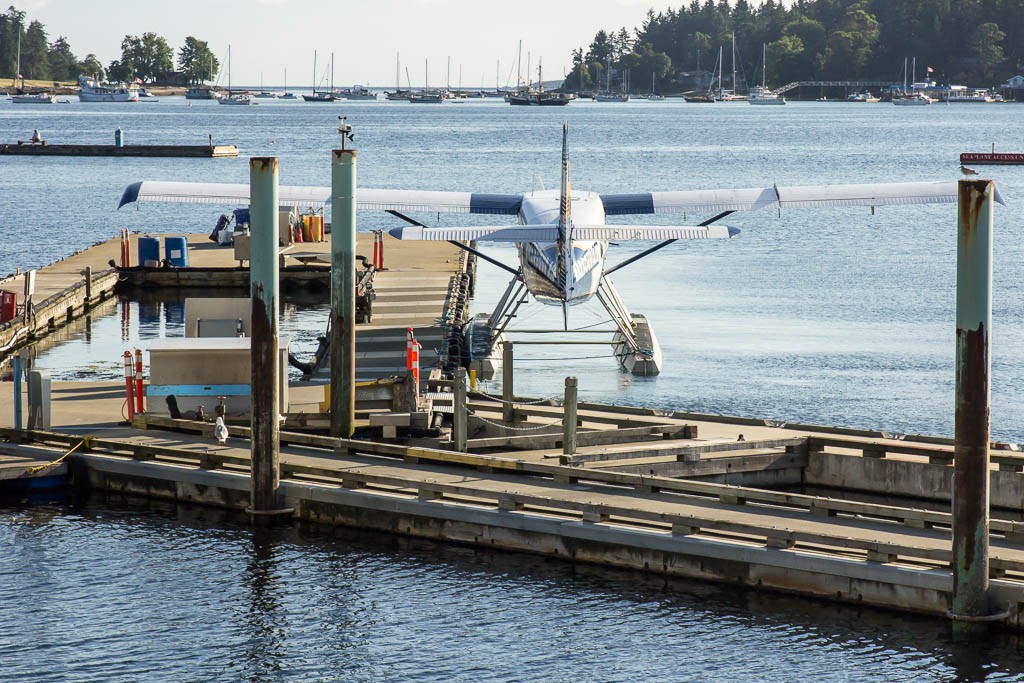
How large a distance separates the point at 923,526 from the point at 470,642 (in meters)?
6.41

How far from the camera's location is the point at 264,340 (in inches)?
845

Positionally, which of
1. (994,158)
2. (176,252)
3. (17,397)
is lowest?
(17,397)

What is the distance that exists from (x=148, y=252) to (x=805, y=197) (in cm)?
2418

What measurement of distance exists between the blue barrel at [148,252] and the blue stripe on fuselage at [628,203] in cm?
1800

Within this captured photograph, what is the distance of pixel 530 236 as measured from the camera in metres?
31.2

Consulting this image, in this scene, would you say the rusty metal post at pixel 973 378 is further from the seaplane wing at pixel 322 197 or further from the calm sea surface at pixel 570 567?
the seaplane wing at pixel 322 197

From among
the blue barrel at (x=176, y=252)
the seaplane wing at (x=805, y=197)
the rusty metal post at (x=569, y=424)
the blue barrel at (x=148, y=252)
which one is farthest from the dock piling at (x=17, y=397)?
the blue barrel at (x=148, y=252)

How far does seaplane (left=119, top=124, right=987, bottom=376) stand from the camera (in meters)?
31.4

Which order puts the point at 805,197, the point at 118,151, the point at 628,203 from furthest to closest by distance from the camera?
the point at 118,151 → the point at 628,203 → the point at 805,197

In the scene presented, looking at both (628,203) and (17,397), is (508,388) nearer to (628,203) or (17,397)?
(17,397)

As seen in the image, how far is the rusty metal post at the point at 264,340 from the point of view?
21453mm

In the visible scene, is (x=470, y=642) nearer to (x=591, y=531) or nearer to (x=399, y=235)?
(x=591, y=531)

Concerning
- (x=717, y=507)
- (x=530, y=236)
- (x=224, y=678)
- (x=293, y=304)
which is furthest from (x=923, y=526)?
(x=293, y=304)

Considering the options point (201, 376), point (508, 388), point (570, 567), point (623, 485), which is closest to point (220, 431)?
point (201, 376)
